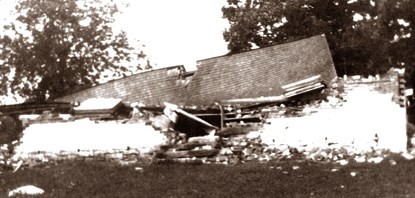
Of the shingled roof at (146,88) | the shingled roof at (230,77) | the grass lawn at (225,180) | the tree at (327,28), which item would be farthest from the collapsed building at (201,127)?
the tree at (327,28)

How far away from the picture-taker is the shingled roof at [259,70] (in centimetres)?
2542

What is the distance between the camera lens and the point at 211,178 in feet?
44.0

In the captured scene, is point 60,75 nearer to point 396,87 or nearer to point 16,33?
point 16,33

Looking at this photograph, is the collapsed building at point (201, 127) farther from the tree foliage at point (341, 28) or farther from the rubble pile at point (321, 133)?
the tree foliage at point (341, 28)

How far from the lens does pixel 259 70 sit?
88.9ft

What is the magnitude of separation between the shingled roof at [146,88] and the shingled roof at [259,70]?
0.95 m

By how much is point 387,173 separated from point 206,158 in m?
5.68

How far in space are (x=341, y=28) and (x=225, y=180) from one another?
90.0ft

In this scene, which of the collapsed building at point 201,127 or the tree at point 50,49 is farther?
the tree at point 50,49

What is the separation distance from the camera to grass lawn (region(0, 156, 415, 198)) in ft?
37.8

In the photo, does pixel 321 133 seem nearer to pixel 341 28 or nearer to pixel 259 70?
pixel 259 70

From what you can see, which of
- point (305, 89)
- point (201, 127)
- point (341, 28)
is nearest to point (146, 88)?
point (201, 127)

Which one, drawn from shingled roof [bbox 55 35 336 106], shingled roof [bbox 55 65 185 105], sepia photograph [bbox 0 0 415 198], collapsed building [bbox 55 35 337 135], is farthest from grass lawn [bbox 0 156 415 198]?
shingled roof [bbox 55 65 185 105]

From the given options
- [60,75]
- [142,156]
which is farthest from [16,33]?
[142,156]
